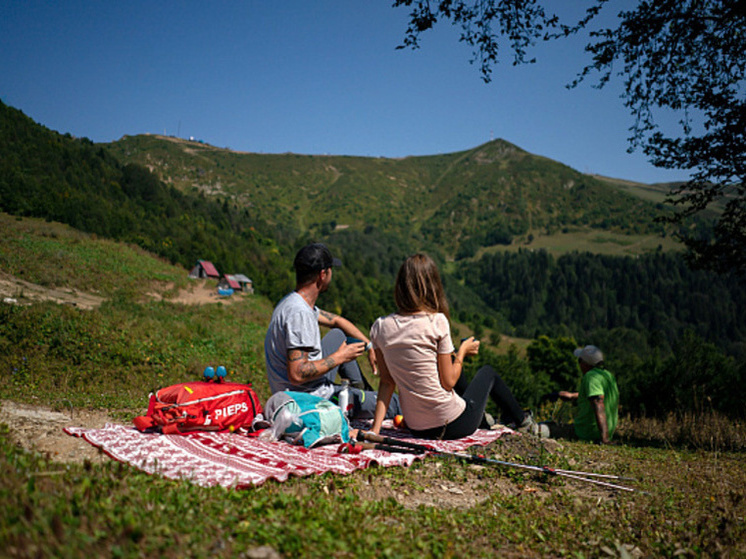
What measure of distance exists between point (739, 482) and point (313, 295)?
13.7 ft

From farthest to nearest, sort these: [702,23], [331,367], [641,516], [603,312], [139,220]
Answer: [603,312] → [139,220] → [702,23] → [331,367] → [641,516]

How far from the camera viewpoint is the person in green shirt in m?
6.13

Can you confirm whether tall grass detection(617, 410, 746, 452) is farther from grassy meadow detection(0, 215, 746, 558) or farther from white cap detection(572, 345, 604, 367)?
white cap detection(572, 345, 604, 367)

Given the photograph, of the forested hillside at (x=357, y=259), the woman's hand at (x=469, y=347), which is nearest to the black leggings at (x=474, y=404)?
the woman's hand at (x=469, y=347)

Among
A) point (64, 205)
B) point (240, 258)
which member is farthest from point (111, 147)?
point (64, 205)

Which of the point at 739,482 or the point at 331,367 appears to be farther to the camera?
the point at 331,367

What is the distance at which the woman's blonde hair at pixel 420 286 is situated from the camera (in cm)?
444

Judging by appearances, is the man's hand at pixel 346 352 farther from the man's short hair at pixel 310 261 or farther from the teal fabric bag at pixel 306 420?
the man's short hair at pixel 310 261

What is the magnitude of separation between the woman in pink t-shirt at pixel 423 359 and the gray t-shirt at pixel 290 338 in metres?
0.59

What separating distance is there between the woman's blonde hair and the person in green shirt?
250 centimetres

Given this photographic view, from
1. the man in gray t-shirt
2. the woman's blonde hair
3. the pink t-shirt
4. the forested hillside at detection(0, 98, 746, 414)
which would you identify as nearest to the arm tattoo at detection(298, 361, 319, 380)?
the man in gray t-shirt

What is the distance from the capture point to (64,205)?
3206 centimetres

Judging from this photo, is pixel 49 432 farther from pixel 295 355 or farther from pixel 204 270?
pixel 204 270

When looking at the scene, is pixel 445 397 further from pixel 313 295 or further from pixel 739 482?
pixel 739 482
